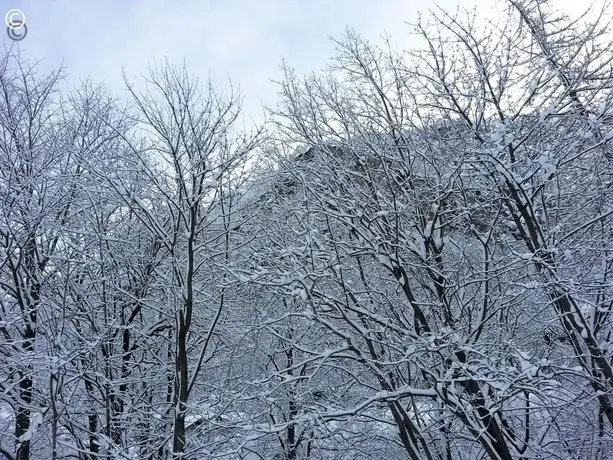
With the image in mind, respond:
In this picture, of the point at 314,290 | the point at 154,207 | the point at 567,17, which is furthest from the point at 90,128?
the point at 567,17

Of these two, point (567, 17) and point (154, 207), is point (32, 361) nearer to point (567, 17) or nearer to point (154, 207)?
point (154, 207)

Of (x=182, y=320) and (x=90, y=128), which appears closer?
(x=182, y=320)

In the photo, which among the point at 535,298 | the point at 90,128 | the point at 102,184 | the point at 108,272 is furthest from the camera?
the point at 90,128

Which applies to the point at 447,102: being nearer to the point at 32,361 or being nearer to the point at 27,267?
the point at 32,361

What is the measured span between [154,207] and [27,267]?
8.72 ft

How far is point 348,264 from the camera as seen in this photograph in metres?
7.43

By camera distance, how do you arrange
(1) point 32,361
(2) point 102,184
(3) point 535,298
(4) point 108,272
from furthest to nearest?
(4) point 108,272 → (2) point 102,184 → (1) point 32,361 → (3) point 535,298

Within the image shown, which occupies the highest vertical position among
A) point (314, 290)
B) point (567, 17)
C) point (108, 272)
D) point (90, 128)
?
point (90, 128)

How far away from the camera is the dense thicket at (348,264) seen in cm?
548

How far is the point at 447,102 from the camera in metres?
6.72

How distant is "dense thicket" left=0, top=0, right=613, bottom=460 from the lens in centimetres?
548

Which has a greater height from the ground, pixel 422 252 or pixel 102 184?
pixel 102 184

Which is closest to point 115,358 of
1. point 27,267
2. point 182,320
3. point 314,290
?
point 182,320

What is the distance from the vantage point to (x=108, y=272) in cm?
838
